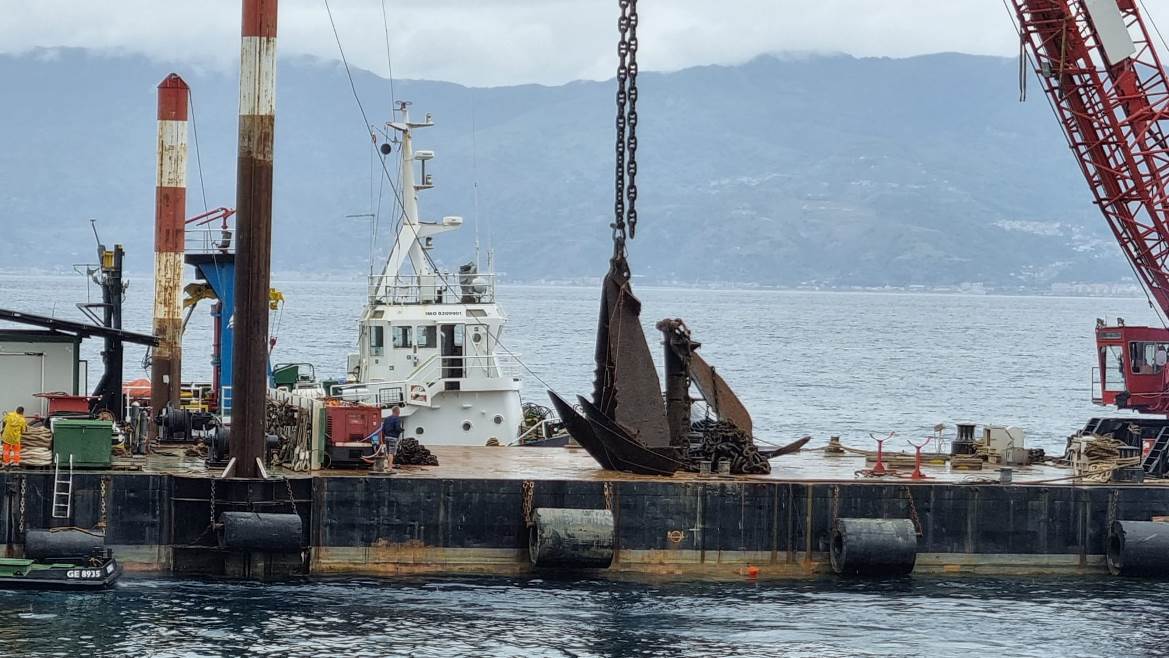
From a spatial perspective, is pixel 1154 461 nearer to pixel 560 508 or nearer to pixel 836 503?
pixel 836 503

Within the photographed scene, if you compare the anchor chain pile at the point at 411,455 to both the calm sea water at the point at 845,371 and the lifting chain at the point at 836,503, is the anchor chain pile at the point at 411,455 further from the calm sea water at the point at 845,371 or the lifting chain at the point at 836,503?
the calm sea water at the point at 845,371

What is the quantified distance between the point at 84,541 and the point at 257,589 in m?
3.33

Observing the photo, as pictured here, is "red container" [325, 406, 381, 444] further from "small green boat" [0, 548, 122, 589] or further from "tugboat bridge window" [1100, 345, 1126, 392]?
"tugboat bridge window" [1100, 345, 1126, 392]

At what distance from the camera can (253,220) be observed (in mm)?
31562

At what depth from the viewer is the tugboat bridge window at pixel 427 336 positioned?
150ft

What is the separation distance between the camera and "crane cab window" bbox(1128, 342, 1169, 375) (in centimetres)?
4984

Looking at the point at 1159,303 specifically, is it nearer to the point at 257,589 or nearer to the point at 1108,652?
the point at 1108,652

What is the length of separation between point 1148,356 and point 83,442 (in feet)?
106

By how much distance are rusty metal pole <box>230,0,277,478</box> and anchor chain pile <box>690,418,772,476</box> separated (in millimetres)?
9752

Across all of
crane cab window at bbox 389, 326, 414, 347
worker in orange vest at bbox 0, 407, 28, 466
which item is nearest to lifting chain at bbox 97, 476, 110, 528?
worker in orange vest at bbox 0, 407, 28, 466

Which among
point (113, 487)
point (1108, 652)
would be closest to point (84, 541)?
point (113, 487)

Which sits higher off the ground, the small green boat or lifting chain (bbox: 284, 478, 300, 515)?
lifting chain (bbox: 284, 478, 300, 515)

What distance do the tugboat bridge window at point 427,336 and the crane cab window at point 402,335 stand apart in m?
0.20

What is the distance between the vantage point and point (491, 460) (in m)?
37.6
